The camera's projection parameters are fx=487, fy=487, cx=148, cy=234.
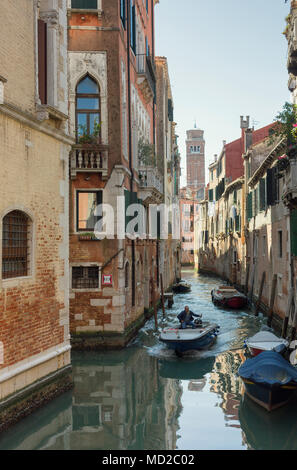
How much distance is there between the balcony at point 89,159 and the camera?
12117 millimetres

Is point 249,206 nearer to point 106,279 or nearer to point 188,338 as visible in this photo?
point 188,338

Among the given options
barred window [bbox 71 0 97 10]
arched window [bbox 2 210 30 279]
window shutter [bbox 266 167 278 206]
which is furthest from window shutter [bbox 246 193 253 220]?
arched window [bbox 2 210 30 279]

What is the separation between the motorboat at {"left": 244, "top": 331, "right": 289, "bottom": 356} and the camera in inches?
409

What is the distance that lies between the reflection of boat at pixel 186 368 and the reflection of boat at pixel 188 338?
1.19 ft

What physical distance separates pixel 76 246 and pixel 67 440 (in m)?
6.00

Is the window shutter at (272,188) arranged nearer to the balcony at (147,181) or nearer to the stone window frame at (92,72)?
the balcony at (147,181)

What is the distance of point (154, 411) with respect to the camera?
838 centimetres

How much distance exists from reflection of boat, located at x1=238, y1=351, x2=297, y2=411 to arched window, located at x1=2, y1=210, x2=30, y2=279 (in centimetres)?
411

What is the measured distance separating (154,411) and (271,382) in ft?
6.79

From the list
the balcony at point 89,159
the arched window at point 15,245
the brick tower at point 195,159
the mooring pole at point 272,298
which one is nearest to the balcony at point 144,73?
the balcony at point 89,159

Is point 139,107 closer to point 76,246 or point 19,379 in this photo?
point 76,246

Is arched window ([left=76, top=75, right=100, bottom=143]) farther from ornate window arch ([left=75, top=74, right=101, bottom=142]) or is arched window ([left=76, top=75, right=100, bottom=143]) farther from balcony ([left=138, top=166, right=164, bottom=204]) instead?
balcony ([left=138, top=166, right=164, bottom=204])

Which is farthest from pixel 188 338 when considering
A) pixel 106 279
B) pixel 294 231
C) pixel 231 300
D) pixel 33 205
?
pixel 231 300
